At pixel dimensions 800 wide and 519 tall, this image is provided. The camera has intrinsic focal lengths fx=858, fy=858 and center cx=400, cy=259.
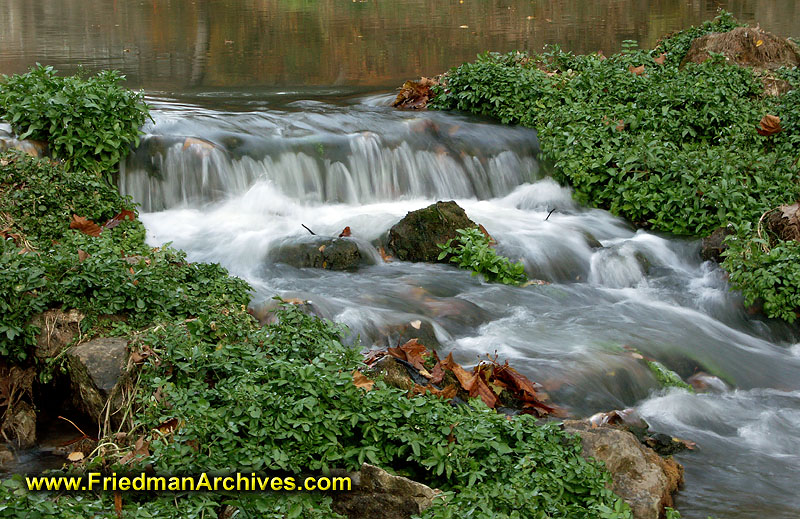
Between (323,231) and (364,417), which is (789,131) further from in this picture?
(364,417)

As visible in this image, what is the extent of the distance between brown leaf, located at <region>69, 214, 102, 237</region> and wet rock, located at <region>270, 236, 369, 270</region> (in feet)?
5.52

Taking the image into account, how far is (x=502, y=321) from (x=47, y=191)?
13.4ft

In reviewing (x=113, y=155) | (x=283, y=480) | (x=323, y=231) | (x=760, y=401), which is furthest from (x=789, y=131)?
(x=283, y=480)

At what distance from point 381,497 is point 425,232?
14.9ft

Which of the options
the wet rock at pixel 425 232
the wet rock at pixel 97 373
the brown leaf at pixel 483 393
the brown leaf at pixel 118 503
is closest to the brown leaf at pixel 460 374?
the brown leaf at pixel 483 393

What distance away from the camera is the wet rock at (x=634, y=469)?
467 cm

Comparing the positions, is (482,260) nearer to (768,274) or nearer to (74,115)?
(768,274)

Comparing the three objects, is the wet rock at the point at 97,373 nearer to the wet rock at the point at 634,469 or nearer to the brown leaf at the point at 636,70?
the wet rock at the point at 634,469

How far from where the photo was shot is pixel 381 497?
4305mm

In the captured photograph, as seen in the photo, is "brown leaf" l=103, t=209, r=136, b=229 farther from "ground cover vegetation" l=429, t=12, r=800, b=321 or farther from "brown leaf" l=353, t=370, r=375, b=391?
"ground cover vegetation" l=429, t=12, r=800, b=321

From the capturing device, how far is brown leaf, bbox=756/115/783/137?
10.2 meters

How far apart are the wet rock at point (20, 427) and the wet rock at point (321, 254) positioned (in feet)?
11.0

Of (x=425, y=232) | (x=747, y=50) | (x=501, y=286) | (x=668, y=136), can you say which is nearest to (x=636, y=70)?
(x=747, y=50)

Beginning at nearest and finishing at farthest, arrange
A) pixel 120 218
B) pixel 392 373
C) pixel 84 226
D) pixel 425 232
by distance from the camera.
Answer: pixel 392 373
pixel 84 226
pixel 120 218
pixel 425 232
